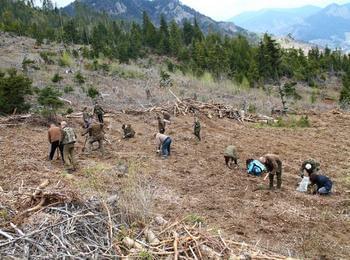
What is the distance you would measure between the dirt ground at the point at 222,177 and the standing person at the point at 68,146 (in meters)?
0.22

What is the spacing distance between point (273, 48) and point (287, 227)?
21.7m

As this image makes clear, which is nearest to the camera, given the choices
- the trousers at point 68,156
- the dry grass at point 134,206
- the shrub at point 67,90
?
the dry grass at point 134,206

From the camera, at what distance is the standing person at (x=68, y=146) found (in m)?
11.1

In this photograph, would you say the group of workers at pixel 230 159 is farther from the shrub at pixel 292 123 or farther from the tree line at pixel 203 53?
the tree line at pixel 203 53

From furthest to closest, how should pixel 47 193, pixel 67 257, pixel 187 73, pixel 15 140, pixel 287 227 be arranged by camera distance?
pixel 187 73
pixel 15 140
pixel 287 227
pixel 47 193
pixel 67 257

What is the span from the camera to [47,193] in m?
6.65

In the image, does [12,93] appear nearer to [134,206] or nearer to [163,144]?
[163,144]

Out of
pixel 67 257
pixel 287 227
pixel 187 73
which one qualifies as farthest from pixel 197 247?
pixel 187 73

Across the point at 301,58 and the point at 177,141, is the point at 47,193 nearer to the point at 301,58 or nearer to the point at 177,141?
the point at 177,141

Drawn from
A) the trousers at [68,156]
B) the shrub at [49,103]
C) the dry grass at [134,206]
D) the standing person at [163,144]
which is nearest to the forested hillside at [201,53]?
the shrub at [49,103]

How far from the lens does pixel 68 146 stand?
11258 millimetres

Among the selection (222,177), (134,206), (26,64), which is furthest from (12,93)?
(26,64)

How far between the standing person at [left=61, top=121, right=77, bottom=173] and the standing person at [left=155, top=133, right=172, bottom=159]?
2.86 metres

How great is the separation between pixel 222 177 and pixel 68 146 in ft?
12.9
